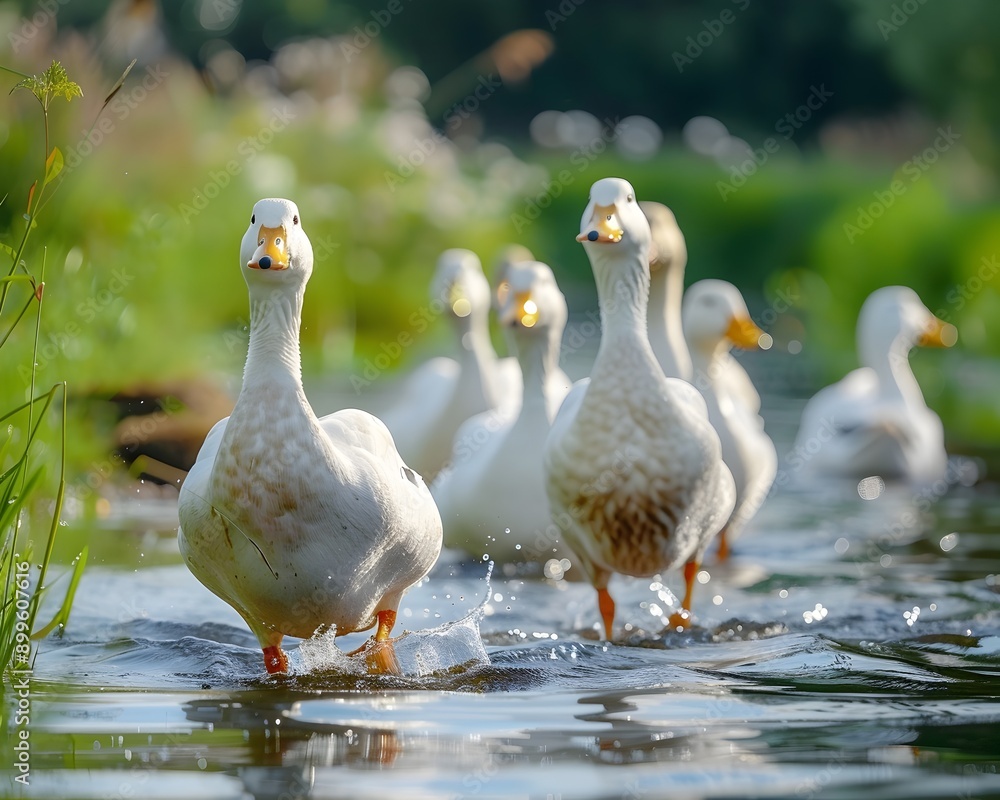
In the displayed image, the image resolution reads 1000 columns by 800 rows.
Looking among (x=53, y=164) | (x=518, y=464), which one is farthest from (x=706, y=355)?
(x=53, y=164)

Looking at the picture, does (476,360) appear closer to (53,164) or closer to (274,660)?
(274,660)

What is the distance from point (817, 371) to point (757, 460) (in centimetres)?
986

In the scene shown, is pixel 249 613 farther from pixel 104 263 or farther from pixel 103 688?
pixel 104 263

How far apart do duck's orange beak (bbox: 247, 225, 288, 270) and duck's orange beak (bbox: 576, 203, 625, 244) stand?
1361 millimetres

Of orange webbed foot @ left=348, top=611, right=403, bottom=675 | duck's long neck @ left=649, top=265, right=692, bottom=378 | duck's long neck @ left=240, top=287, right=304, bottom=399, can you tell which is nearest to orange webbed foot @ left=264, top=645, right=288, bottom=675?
orange webbed foot @ left=348, top=611, right=403, bottom=675

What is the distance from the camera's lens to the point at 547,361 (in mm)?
7211

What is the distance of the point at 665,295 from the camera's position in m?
7.85

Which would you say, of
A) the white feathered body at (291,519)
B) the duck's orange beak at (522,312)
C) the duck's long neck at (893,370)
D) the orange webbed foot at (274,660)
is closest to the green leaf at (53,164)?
the white feathered body at (291,519)

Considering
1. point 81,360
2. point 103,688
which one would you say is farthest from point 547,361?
point 103,688

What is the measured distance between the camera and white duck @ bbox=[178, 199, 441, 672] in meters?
4.44

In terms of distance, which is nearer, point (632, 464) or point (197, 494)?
point (197, 494)

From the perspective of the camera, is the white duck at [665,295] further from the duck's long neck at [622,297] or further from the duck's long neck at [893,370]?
the duck's long neck at [893,370]

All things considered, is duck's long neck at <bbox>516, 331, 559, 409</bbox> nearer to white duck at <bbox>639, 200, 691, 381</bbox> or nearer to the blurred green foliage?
white duck at <bbox>639, 200, 691, 381</bbox>

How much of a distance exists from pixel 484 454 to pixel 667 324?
3.97 ft
